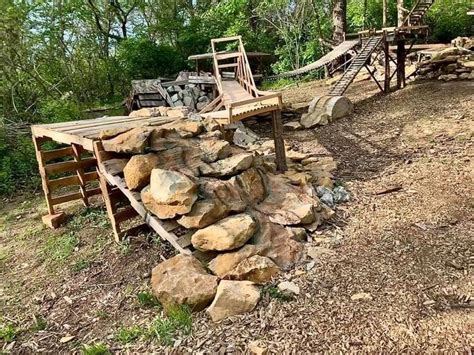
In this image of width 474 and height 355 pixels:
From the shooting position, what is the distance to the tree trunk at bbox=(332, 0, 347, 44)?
12023 mm

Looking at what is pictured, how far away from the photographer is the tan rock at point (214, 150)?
12.8 feet

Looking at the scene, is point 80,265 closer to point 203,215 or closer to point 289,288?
point 203,215

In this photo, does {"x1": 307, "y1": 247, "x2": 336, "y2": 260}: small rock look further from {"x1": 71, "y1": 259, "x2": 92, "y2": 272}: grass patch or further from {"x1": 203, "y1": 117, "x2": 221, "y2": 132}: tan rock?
{"x1": 71, "y1": 259, "x2": 92, "y2": 272}: grass patch

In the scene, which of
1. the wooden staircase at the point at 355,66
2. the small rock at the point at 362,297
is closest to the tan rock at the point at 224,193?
the small rock at the point at 362,297

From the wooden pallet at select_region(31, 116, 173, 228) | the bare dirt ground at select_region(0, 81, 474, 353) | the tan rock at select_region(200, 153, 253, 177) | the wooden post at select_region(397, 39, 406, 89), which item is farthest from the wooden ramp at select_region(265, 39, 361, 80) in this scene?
the tan rock at select_region(200, 153, 253, 177)

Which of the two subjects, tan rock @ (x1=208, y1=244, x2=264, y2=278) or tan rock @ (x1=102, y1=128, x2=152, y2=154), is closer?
tan rock @ (x1=208, y1=244, x2=264, y2=278)

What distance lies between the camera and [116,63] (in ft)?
40.9

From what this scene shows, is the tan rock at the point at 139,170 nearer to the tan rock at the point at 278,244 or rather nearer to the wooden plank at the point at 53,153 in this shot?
the tan rock at the point at 278,244

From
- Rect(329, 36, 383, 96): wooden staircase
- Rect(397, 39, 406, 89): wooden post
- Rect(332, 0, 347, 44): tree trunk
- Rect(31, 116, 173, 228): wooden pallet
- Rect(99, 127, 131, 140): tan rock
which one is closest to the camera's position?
Rect(99, 127, 131, 140): tan rock

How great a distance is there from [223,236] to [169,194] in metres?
0.55

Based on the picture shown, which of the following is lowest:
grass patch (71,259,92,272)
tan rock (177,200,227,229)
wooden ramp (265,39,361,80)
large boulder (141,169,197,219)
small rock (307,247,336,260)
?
grass patch (71,259,92,272)

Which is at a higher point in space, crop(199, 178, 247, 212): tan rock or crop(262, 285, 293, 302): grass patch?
crop(199, 178, 247, 212): tan rock

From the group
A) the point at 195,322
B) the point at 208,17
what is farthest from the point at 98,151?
the point at 208,17

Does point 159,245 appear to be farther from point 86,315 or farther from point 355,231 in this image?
point 355,231
